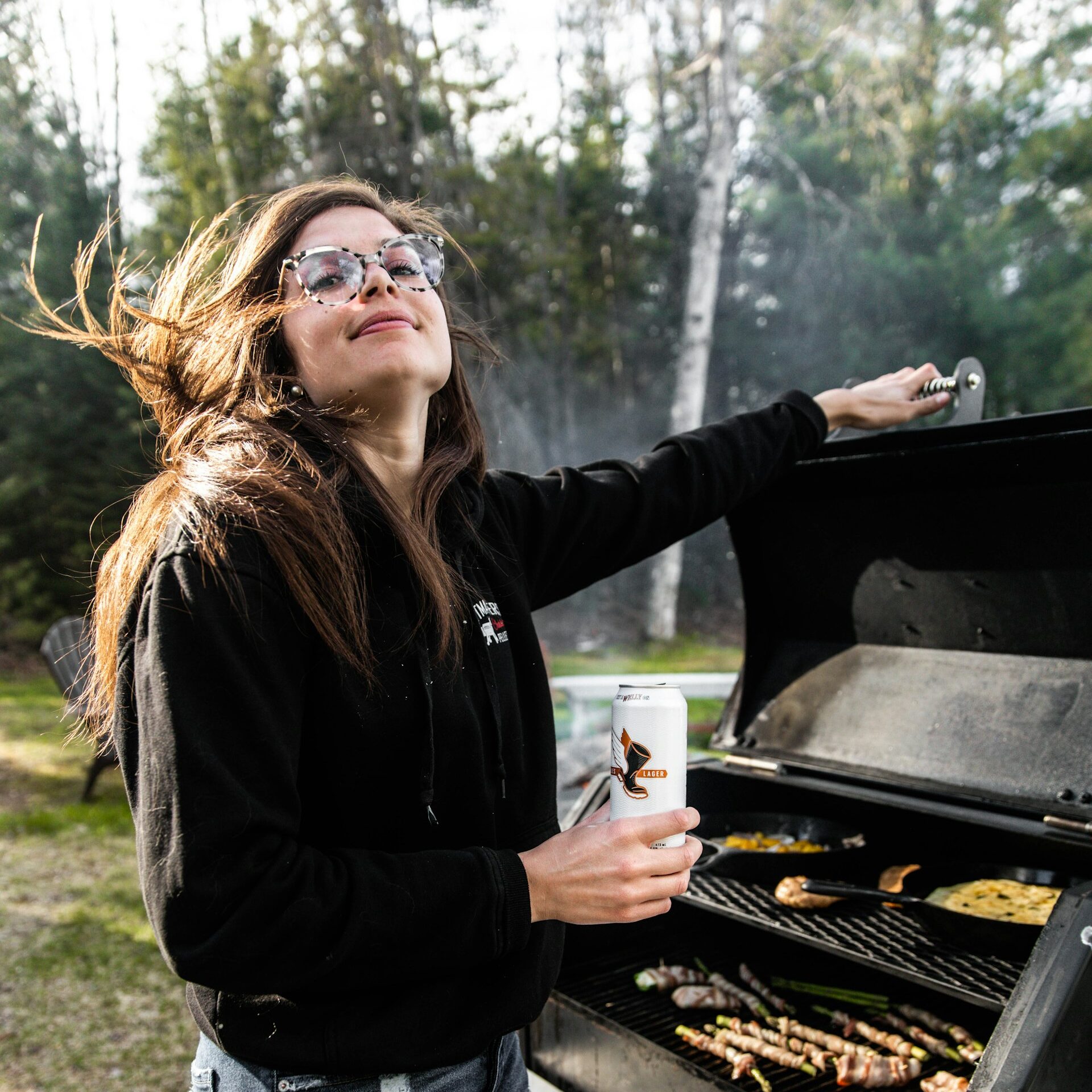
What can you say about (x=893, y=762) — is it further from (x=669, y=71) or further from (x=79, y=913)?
(x=669, y=71)

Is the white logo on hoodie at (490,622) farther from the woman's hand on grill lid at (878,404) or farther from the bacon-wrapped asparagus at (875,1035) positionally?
the bacon-wrapped asparagus at (875,1035)

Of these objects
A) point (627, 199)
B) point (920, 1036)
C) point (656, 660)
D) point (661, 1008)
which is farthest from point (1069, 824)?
point (627, 199)

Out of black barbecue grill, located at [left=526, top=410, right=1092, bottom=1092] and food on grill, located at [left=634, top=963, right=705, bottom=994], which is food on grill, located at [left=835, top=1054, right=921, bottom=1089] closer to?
black barbecue grill, located at [left=526, top=410, right=1092, bottom=1092]

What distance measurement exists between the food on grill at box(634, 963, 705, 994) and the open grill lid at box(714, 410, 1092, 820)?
2.03 feet

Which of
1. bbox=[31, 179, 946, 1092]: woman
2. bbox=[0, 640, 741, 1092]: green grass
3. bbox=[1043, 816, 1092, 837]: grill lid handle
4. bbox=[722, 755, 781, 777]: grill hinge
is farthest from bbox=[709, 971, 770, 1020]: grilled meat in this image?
bbox=[0, 640, 741, 1092]: green grass

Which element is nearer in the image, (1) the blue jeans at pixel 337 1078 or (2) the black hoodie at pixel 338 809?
(2) the black hoodie at pixel 338 809

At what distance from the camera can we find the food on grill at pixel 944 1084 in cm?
193

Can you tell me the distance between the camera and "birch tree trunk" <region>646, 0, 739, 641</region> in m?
11.5

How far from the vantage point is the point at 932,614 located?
238 cm

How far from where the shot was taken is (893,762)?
89.6 inches

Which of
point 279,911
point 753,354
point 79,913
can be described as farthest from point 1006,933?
point 753,354

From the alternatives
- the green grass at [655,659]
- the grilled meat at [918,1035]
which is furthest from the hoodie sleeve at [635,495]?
the green grass at [655,659]

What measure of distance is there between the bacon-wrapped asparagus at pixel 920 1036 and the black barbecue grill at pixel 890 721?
38mm

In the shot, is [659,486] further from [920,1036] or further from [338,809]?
[920,1036]
